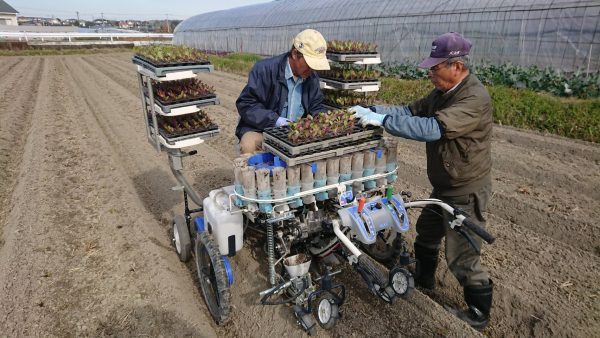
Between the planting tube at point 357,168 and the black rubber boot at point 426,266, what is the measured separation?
1.08 m

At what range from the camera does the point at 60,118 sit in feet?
36.6

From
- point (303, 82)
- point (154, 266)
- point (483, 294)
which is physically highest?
point (303, 82)

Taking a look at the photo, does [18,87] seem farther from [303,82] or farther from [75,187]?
[303,82]

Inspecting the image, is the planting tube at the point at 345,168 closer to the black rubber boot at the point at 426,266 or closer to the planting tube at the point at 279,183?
the planting tube at the point at 279,183

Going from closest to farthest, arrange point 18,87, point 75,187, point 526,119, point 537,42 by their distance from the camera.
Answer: point 75,187 → point 526,119 → point 537,42 → point 18,87

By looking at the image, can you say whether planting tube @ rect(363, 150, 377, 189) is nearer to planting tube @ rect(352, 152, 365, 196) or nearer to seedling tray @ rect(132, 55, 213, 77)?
planting tube @ rect(352, 152, 365, 196)

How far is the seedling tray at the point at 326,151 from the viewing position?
9.74 ft

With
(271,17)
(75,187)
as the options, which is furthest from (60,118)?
(271,17)

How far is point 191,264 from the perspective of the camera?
14.7 ft

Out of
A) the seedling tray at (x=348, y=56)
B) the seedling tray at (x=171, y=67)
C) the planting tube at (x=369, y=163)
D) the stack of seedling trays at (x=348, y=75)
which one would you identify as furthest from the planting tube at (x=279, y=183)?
the seedling tray at (x=348, y=56)

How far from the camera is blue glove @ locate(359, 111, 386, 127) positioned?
3180mm

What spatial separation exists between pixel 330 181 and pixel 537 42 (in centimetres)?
1298

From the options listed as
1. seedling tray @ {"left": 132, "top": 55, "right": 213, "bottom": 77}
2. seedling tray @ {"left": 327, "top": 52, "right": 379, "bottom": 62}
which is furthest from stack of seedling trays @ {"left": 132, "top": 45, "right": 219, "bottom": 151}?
seedling tray @ {"left": 327, "top": 52, "right": 379, "bottom": 62}

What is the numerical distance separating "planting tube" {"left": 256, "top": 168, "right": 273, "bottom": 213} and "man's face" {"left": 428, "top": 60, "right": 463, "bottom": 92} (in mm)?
1548
